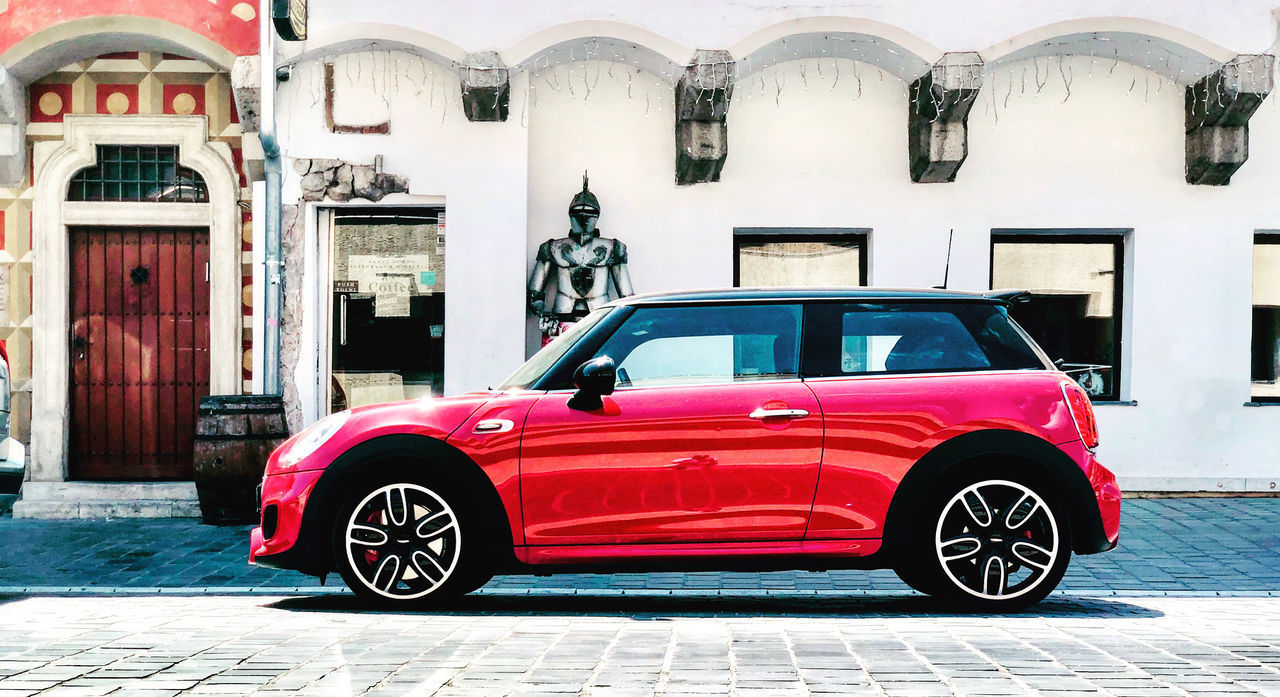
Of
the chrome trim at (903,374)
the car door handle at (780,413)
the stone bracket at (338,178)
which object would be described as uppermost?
the stone bracket at (338,178)

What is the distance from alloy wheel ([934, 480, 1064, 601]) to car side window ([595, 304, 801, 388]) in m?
0.98

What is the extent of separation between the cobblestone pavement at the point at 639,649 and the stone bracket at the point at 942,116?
5.84 meters

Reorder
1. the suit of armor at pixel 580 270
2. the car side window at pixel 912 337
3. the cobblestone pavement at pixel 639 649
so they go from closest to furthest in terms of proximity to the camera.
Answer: the cobblestone pavement at pixel 639 649, the car side window at pixel 912 337, the suit of armor at pixel 580 270

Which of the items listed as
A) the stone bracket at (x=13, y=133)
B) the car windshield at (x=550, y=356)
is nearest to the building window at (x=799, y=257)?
the car windshield at (x=550, y=356)

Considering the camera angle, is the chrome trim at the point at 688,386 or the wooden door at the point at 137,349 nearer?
the chrome trim at the point at 688,386

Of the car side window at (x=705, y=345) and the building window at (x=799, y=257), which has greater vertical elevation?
the building window at (x=799, y=257)

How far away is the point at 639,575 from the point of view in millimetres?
7516

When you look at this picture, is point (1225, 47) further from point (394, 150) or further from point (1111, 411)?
point (394, 150)

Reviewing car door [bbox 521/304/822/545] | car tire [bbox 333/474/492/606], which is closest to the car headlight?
car tire [bbox 333/474/492/606]

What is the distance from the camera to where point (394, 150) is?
1116 cm

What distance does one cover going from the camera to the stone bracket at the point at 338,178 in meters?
11.1

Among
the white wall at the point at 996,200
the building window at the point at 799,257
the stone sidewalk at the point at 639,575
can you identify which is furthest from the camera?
the building window at the point at 799,257

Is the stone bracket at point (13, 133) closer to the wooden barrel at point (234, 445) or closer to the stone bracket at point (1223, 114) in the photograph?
the wooden barrel at point (234, 445)

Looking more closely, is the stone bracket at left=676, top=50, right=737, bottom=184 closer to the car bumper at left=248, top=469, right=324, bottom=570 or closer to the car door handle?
the car door handle
